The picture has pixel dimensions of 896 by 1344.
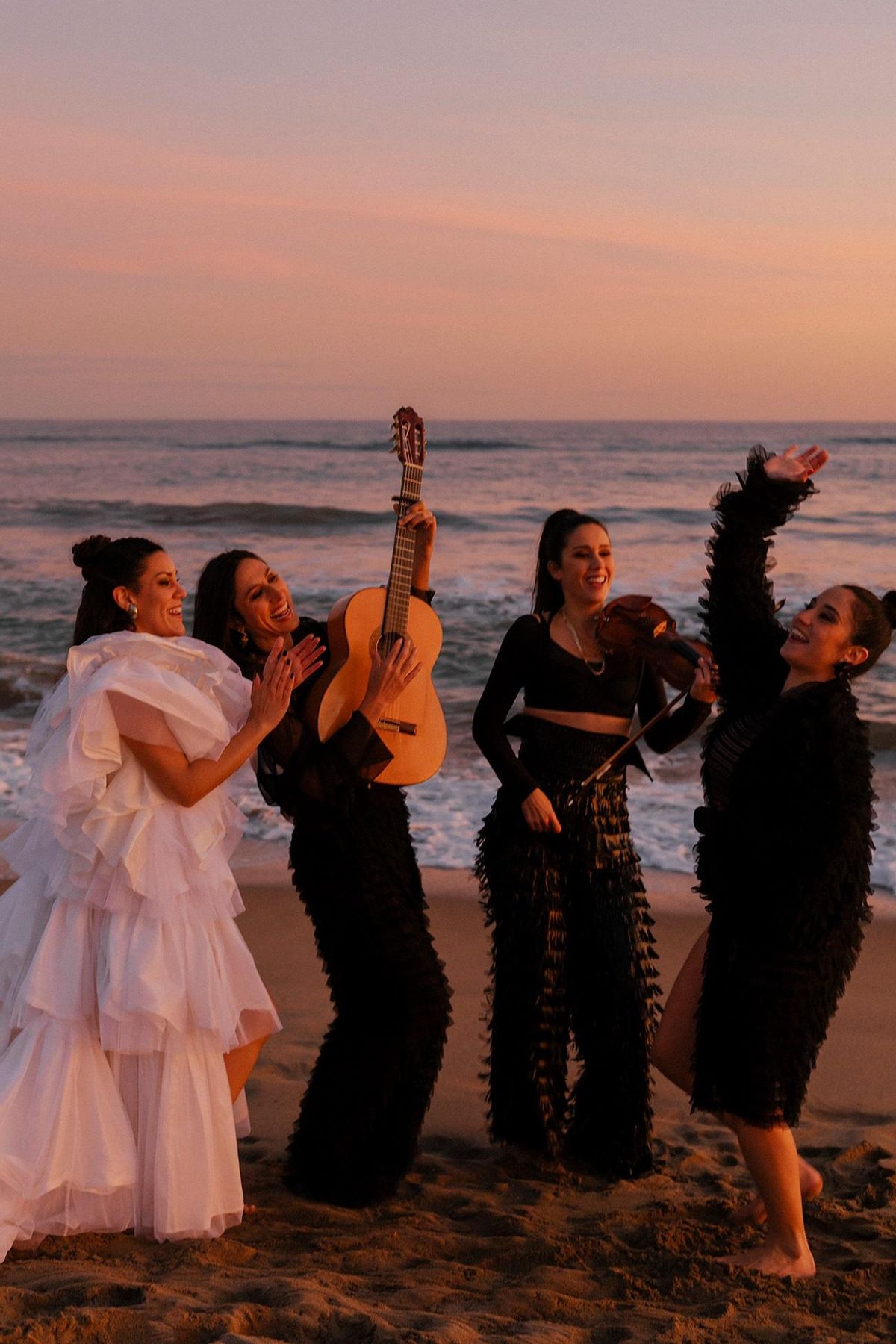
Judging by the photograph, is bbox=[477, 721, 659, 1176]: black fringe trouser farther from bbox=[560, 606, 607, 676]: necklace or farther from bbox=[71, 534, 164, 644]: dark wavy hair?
bbox=[71, 534, 164, 644]: dark wavy hair

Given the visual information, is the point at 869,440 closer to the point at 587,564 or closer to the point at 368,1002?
the point at 587,564

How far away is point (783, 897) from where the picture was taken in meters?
3.51

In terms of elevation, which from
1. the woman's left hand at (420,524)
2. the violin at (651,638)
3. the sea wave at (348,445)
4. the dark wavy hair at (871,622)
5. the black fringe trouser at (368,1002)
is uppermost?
the sea wave at (348,445)

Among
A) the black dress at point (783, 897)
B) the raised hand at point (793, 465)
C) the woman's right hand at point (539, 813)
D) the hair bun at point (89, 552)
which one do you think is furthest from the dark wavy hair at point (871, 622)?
the hair bun at point (89, 552)

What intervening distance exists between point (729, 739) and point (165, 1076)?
5.87 ft

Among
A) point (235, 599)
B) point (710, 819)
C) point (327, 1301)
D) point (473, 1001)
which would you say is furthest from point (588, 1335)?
point (473, 1001)

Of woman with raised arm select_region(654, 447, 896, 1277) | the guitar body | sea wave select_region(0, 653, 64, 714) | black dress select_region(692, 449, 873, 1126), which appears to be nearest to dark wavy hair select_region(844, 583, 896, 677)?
woman with raised arm select_region(654, 447, 896, 1277)

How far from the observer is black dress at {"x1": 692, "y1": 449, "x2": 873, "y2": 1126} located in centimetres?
347

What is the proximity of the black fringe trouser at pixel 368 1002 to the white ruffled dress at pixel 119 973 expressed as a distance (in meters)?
0.36

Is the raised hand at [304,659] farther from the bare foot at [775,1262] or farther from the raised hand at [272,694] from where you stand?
the bare foot at [775,1262]

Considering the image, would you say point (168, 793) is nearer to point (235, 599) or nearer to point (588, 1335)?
point (235, 599)

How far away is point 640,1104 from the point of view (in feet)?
14.0

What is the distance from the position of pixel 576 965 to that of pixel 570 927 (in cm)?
12

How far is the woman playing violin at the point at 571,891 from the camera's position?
13.9 feet
